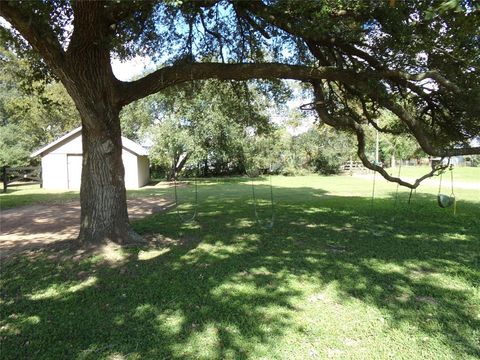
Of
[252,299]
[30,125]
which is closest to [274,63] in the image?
[252,299]

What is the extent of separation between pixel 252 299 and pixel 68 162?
2177 centimetres

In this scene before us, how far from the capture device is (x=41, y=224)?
9422 millimetres

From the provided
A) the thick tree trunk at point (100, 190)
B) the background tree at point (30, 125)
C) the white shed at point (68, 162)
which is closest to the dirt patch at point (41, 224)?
the thick tree trunk at point (100, 190)

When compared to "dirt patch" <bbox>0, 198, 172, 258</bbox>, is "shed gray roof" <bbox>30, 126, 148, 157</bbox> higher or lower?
higher

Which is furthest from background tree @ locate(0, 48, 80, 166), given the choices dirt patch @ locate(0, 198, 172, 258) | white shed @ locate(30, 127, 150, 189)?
dirt patch @ locate(0, 198, 172, 258)

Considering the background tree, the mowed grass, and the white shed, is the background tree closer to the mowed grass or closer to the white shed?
the white shed

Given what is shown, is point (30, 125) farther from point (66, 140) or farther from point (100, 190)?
point (100, 190)

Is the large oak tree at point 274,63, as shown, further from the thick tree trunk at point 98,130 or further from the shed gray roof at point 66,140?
the shed gray roof at point 66,140

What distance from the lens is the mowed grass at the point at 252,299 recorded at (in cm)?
307

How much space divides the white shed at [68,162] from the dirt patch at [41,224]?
31.0 ft

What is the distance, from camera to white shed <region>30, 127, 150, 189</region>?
22.6 m

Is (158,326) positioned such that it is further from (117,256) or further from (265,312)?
(117,256)

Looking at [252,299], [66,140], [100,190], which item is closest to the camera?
[252,299]

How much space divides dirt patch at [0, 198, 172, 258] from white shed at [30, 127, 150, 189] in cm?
944
